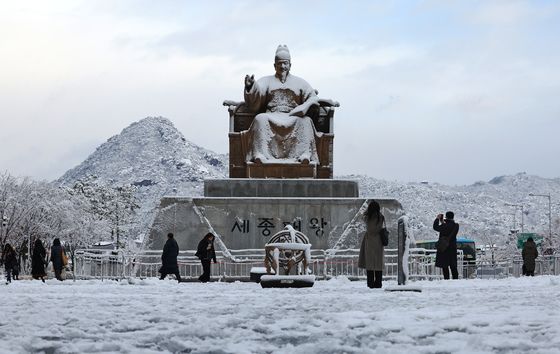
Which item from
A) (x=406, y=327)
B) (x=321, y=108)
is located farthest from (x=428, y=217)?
(x=406, y=327)

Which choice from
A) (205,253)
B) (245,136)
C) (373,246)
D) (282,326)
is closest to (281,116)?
(245,136)

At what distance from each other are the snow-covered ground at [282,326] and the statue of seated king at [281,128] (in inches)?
454

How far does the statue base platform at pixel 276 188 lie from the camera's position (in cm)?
2003

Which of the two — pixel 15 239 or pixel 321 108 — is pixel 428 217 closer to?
pixel 15 239

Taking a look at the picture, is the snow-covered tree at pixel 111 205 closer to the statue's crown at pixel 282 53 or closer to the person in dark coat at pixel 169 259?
the statue's crown at pixel 282 53

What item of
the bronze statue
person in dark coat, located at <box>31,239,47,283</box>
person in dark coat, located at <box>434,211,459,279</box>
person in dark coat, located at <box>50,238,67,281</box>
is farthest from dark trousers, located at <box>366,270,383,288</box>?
person in dark coat, located at <box>31,239,47,283</box>

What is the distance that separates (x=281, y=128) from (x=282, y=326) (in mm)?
14089

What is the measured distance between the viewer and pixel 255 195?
65.7 ft

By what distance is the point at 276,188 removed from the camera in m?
20.0

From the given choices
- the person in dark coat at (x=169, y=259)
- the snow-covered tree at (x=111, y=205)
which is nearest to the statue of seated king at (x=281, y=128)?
the person in dark coat at (x=169, y=259)

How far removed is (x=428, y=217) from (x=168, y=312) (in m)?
93.6

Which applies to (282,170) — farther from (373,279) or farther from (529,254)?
(373,279)

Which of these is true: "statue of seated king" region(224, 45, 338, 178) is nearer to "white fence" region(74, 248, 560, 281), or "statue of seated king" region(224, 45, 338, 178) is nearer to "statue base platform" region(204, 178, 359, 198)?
"statue base platform" region(204, 178, 359, 198)

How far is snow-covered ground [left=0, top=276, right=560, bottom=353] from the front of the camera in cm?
591
